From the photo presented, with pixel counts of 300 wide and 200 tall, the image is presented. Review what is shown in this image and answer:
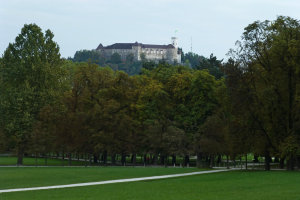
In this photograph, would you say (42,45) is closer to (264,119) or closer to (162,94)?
(162,94)

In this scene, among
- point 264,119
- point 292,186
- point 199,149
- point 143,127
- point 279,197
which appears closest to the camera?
point 279,197

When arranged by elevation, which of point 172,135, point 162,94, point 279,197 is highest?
point 162,94

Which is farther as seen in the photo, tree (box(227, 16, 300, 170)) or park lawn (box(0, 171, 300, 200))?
tree (box(227, 16, 300, 170))

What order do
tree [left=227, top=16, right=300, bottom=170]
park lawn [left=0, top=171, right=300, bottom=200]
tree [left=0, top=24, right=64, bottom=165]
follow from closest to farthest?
park lawn [left=0, top=171, right=300, bottom=200]
tree [left=227, top=16, right=300, bottom=170]
tree [left=0, top=24, right=64, bottom=165]

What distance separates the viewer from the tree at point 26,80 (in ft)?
257

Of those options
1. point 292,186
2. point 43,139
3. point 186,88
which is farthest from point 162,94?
point 292,186

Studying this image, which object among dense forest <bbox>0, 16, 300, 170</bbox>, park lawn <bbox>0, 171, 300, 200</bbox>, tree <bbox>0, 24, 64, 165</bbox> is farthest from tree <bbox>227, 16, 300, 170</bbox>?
tree <bbox>0, 24, 64, 165</bbox>

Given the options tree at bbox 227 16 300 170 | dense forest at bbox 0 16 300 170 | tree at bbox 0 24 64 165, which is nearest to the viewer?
tree at bbox 227 16 300 170

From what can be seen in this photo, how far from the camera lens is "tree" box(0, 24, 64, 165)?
3081 inches

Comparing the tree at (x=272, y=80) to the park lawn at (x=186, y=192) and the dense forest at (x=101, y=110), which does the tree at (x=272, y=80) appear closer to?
the dense forest at (x=101, y=110)

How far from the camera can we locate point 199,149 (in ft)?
240

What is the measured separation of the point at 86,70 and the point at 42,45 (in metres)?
8.03

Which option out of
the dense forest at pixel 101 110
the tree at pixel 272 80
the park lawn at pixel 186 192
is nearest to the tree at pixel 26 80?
the dense forest at pixel 101 110

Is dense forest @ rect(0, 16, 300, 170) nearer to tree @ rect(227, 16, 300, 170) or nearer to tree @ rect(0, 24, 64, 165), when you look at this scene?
tree @ rect(0, 24, 64, 165)
